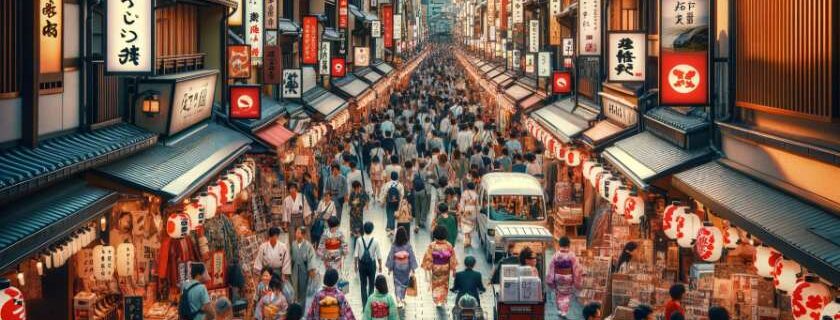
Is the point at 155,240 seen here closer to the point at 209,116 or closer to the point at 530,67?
the point at 209,116

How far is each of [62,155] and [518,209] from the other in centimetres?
1135

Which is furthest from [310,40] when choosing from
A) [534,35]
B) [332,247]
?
[332,247]

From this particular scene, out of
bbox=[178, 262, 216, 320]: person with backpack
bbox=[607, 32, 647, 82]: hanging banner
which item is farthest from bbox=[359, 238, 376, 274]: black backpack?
bbox=[607, 32, 647, 82]: hanging banner

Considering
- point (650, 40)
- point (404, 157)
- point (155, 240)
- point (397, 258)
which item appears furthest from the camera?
point (404, 157)

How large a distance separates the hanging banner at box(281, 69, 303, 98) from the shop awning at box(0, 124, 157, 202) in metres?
15.7

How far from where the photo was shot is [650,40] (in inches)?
925

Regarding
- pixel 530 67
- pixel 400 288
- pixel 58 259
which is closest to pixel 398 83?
pixel 530 67

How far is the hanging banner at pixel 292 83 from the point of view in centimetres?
3312

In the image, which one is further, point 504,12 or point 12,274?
point 504,12

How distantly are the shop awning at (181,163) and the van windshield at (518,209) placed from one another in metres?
5.47

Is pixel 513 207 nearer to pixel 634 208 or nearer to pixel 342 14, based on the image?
pixel 634 208

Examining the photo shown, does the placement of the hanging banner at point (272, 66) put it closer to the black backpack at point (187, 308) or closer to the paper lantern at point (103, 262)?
the paper lantern at point (103, 262)

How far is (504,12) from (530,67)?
23.9 meters

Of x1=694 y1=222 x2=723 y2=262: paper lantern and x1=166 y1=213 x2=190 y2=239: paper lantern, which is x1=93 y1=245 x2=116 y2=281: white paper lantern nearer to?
x1=166 y1=213 x2=190 y2=239: paper lantern
